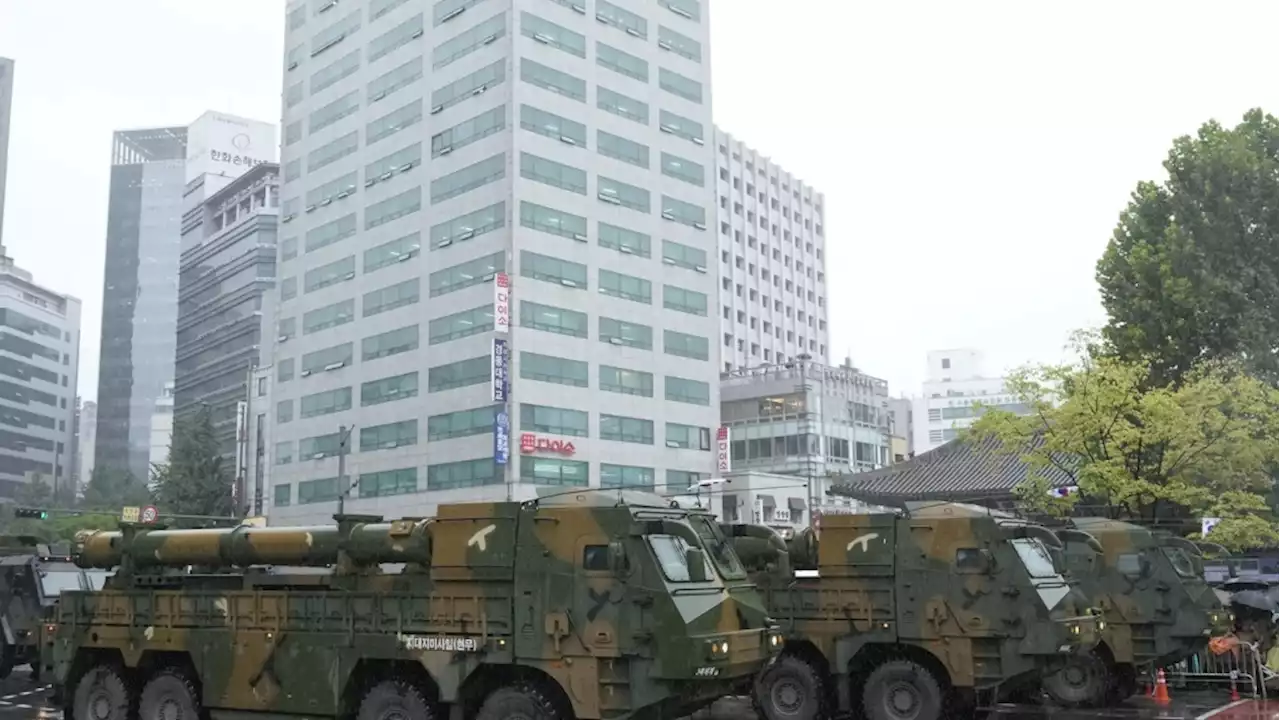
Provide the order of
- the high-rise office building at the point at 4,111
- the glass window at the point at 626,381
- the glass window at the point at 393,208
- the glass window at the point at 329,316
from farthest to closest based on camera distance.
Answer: the high-rise office building at the point at 4,111, the glass window at the point at 329,316, the glass window at the point at 393,208, the glass window at the point at 626,381

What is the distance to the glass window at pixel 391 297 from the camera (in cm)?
5797

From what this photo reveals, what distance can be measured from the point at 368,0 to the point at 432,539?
2183 inches

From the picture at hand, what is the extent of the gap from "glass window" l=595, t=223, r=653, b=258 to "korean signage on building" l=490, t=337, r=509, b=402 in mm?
8743

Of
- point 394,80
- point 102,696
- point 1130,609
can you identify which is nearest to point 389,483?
point 394,80

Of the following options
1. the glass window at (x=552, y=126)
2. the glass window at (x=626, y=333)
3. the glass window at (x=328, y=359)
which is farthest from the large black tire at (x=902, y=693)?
the glass window at (x=328, y=359)

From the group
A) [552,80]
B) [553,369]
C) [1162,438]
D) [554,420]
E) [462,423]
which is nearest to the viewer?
[1162,438]

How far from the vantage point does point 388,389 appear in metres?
58.2

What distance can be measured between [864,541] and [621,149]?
45341mm

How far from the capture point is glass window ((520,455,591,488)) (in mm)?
52000

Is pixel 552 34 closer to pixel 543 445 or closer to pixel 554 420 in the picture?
pixel 554 420

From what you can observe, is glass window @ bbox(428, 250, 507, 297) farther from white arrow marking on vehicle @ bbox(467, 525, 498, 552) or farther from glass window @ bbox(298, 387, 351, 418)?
white arrow marking on vehicle @ bbox(467, 525, 498, 552)

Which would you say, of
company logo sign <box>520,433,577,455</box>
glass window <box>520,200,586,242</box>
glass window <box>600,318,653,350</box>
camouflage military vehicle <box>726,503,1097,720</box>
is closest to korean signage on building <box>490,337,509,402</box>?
company logo sign <box>520,433,577,455</box>

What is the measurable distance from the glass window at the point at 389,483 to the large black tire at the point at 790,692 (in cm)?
4129

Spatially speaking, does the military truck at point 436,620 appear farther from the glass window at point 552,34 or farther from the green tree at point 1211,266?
the glass window at point 552,34
